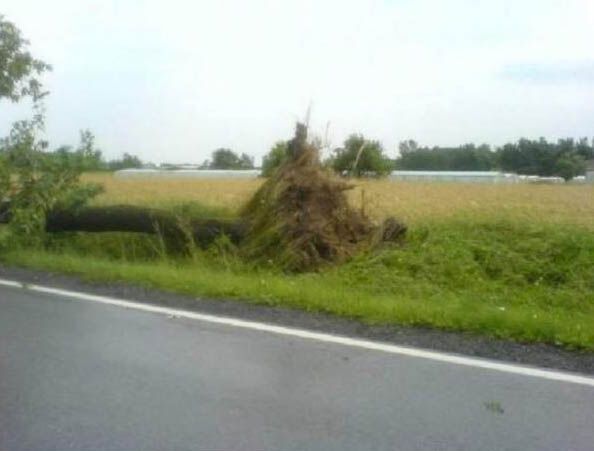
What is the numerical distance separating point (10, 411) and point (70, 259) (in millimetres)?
6563

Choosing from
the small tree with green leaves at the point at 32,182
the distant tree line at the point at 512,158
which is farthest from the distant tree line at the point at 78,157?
the distant tree line at the point at 512,158

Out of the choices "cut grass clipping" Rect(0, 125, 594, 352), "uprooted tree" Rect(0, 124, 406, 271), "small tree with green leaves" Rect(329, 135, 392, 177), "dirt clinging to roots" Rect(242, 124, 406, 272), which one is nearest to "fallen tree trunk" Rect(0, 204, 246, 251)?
"uprooted tree" Rect(0, 124, 406, 271)

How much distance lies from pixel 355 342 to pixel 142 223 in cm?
642

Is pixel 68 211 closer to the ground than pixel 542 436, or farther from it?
farther from it

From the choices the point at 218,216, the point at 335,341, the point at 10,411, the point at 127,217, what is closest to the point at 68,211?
the point at 127,217

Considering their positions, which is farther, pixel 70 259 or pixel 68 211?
pixel 68 211

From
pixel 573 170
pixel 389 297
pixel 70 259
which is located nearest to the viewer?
pixel 389 297

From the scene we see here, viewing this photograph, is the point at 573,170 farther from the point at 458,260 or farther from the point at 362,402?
the point at 362,402

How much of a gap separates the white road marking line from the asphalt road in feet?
0.40

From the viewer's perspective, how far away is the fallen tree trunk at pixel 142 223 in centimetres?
1201

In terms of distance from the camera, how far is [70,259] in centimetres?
1152

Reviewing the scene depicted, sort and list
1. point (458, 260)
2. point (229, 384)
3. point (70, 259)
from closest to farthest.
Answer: point (229, 384)
point (458, 260)
point (70, 259)

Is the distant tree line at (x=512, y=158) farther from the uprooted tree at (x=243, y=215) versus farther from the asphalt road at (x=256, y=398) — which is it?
the asphalt road at (x=256, y=398)

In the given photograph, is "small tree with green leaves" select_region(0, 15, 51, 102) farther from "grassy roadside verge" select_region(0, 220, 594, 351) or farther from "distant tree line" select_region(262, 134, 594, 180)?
"distant tree line" select_region(262, 134, 594, 180)
